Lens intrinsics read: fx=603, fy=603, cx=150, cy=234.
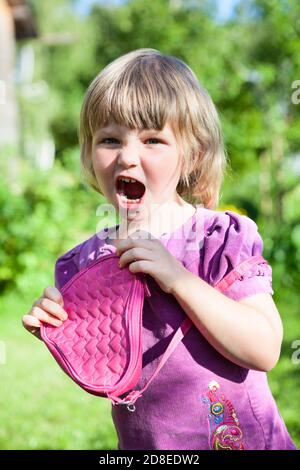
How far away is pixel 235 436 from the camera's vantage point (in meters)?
1.47

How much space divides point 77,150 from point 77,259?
28.0ft

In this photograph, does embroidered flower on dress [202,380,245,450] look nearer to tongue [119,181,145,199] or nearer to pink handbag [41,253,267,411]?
pink handbag [41,253,267,411]

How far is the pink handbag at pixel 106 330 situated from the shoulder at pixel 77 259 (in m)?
0.17

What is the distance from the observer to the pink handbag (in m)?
1.38

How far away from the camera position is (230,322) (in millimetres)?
1351

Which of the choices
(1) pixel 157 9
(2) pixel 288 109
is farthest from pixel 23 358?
(1) pixel 157 9

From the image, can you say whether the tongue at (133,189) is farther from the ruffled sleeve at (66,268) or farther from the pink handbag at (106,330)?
the ruffled sleeve at (66,268)

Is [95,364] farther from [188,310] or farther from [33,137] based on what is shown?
[33,137]

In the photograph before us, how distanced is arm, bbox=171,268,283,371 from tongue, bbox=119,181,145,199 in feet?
0.91

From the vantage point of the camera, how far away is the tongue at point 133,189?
155 cm

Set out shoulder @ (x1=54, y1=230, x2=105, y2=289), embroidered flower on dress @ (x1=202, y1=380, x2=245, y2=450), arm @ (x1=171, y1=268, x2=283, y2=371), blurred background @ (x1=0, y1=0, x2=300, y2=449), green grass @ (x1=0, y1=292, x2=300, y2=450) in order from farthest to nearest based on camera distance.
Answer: blurred background @ (x1=0, y1=0, x2=300, y2=449) < green grass @ (x1=0, y1=292, x2=300, y2=450) < shoulder @ (x1=54, y1=230, x2=105, y2=289) < embroidered flower on dress @ (x1=202, y1=380, x2=245, y2=450) < arm @ (x1=171, y1=268, x2=283, y2=371)

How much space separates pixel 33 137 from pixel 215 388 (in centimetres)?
2083

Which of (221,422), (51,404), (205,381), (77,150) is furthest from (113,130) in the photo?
(77,150)

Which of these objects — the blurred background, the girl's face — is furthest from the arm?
the blurred background
